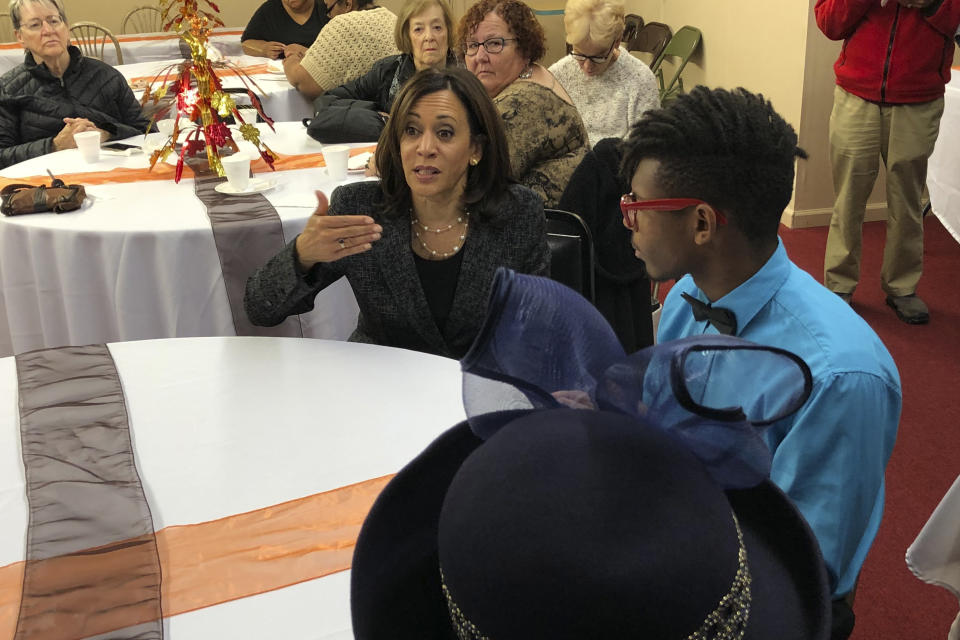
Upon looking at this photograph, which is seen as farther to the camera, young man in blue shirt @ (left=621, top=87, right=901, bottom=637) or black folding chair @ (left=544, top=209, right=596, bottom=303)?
black folding chair @ (left=544, top=209, right=596, bottom=303)

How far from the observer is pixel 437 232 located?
1.84 meters

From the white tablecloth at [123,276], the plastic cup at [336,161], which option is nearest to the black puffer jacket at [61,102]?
the white tablecloth at [123,276]

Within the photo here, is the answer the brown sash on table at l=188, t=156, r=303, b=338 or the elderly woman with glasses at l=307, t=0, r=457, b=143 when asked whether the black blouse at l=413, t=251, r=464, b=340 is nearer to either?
the brown sash on table at l=188, t=156, r=303, b=338

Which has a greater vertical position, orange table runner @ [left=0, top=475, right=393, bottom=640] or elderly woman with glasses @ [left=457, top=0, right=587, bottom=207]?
elderly woman with glasses @ [left=457, top=0, right=587, bottom=207]

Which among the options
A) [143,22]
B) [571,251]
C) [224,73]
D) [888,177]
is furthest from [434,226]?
[143,22]

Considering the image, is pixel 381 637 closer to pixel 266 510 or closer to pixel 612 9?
pixel 266 510

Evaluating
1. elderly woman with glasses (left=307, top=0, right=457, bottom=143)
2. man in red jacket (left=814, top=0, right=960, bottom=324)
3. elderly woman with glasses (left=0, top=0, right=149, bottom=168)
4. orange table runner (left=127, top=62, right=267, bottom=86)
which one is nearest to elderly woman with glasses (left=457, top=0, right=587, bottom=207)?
elderly woman with glasses (left=307, top=0, right=457, bottom=143)

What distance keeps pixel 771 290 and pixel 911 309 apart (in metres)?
2.62

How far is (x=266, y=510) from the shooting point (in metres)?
1.07

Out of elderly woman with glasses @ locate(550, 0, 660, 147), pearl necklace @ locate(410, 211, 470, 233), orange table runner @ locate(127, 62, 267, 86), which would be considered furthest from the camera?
orange table runner @ locate(127, 62, 267, 86)

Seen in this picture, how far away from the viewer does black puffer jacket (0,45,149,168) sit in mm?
3219

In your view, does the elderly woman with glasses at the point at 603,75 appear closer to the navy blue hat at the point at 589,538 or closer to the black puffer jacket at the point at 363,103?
the black puffer jacket at the point at 363,103

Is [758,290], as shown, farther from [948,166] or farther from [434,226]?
[948,166]

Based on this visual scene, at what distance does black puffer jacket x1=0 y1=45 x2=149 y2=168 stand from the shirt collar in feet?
9.06
